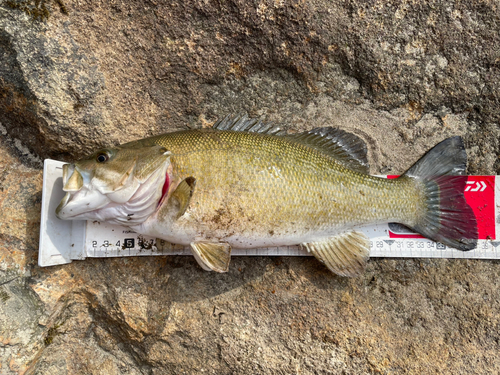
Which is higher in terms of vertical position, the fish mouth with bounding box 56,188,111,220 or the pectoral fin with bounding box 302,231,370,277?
the fish mouth with bounding box 56,188,111,220

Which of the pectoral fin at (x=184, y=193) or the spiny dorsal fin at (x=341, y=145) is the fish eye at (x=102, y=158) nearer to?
the pectoral fin at (x=184, y=193)

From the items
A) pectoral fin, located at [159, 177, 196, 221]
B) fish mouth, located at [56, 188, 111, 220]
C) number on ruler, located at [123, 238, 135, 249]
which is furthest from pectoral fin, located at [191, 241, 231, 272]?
fish mouth, located at [56, 188, 111, 220]

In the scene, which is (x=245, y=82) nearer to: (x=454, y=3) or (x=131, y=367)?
(x=454, y=3)

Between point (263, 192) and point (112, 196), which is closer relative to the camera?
point (112, 196)

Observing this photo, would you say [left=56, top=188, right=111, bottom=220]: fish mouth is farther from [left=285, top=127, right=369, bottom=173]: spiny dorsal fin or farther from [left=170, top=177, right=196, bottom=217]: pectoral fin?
[left=285, top=127, right=369, bottom=173]: spiny dorsal fin

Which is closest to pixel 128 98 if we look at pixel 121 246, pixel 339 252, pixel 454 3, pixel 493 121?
pixel 121 246

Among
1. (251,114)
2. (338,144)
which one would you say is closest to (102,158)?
(251,114)

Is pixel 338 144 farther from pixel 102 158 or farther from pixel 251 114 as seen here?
pixel 102 158
